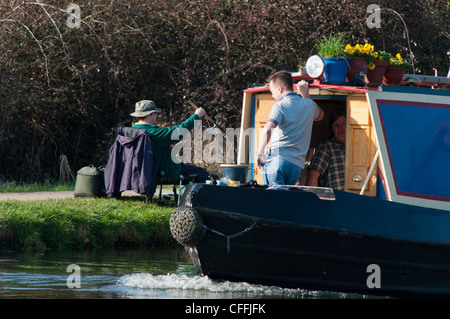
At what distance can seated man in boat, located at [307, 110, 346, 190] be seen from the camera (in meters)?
7.90

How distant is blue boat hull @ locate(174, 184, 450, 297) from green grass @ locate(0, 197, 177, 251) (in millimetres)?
2625

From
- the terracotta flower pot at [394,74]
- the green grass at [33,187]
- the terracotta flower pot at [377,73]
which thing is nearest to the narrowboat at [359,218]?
the terracotta flower pot at [377,73]

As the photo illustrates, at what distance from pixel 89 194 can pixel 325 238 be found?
4758 mm

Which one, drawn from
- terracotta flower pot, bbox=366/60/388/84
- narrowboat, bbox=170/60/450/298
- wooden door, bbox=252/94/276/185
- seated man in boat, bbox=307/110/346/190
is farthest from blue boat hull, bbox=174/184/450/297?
terracotta flower pot, bbox=366/60/388/84

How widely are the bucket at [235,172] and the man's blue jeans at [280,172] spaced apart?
100 cm

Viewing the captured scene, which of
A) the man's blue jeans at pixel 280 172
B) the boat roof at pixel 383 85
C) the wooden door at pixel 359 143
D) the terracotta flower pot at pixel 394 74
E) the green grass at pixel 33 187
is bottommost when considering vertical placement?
the green grass at pixel 33 187

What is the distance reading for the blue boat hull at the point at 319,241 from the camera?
679cm

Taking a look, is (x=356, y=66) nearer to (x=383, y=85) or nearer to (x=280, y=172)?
(x=383, y=85)

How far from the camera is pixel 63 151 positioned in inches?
593

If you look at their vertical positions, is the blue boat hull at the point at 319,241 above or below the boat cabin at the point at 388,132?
below
